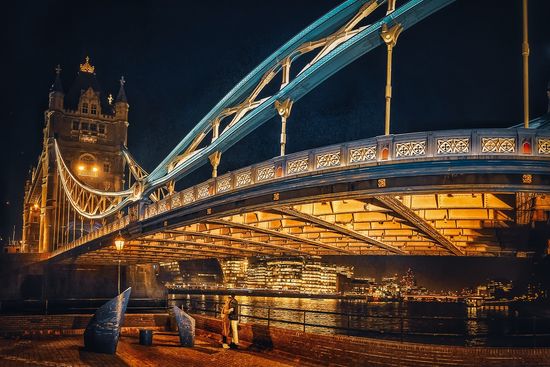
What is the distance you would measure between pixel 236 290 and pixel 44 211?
91.9m

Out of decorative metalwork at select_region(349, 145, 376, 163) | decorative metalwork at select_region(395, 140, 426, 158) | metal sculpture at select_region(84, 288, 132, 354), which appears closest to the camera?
decorative metalwork at select_region(395, 140, 426, 158)

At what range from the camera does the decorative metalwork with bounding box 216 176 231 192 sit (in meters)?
23.9

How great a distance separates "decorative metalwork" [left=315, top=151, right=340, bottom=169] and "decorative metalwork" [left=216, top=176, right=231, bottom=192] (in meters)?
5.50

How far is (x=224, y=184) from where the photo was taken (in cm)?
2427

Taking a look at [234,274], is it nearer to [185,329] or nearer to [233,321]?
[185,329]

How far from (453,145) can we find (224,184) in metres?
10.7

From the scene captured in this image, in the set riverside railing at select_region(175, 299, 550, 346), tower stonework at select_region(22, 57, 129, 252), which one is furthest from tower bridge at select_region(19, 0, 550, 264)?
tower stonework at select_region(22, 57, 129, 252)

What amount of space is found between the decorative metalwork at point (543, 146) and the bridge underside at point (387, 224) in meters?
1.90

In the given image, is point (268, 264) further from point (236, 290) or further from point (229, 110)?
point (229, 110)

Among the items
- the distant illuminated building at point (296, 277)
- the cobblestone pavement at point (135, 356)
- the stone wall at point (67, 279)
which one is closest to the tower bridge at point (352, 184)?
the cobblestone pavement at point (135, 356)

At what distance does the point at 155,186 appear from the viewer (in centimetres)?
3781

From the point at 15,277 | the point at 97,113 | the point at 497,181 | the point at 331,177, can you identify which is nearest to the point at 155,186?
the point at 331,177

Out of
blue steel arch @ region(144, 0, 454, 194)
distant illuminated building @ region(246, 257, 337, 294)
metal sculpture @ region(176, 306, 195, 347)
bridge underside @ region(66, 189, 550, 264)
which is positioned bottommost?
distant illuminated building @ region(246, 257, 337, 294)

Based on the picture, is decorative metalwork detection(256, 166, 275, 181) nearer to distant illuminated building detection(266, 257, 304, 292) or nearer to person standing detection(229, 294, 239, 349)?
person standing detection(229, 294, 239, 349)
